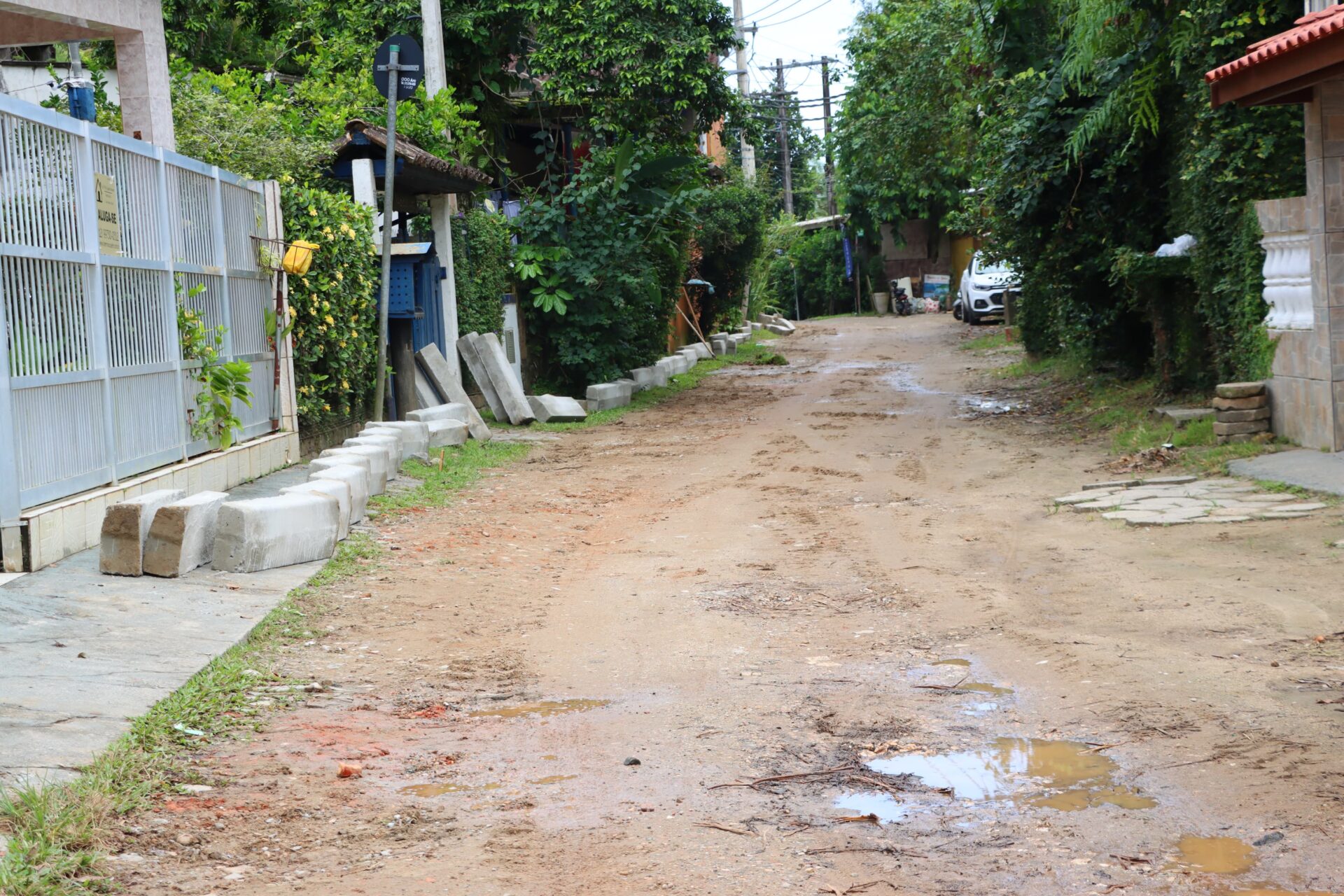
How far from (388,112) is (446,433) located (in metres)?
3.23

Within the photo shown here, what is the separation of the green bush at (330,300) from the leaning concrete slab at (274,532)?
419cm

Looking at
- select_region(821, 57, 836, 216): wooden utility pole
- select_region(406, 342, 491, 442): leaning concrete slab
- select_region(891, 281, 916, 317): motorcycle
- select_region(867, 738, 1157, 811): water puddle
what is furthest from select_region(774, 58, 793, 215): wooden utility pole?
select_region(867, 738, 1157, 811): water puddle

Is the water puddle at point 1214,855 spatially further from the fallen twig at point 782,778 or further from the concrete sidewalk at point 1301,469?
the concrete sidewalk at point 1301,469

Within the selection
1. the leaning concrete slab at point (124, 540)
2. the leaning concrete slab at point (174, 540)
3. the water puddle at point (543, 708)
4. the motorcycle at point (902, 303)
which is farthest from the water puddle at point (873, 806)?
the motorcycle at point (902, 303)

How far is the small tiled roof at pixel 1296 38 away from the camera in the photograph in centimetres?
810

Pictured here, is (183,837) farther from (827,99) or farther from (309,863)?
(827,99)

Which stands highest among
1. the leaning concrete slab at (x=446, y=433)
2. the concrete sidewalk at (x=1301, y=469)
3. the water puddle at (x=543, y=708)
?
the leaning concrete slab at (x=446, y=433)

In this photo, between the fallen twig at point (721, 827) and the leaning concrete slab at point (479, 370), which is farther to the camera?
the leaning concrete slab at point (479, 370)

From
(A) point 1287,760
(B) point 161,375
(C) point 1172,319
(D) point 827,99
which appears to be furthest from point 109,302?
(D) point 827,99

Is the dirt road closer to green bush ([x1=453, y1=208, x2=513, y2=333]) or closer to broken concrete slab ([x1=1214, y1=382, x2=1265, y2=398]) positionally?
broken concrete slab ([x1=1214, y1=382, x2=1265, y2=398])

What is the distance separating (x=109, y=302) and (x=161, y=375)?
32.7 inches

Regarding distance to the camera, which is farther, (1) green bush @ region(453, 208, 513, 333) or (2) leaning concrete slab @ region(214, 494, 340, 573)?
(1) green bush @ region(453, 208, 513, 333)

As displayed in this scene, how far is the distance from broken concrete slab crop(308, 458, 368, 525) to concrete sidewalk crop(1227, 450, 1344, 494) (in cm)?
623

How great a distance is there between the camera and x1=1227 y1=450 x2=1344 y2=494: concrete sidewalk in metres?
8.18
